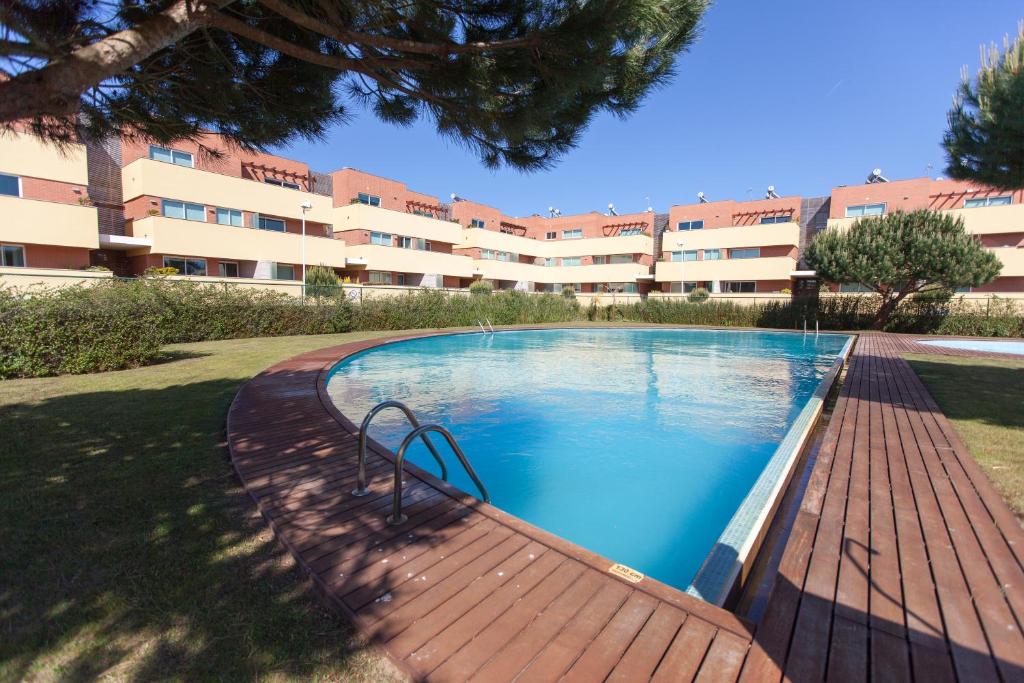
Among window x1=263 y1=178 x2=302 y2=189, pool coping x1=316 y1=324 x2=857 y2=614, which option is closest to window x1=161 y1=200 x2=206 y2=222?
window x1=263 y1=178 x2=302 y2=189

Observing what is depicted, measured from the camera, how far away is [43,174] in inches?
717

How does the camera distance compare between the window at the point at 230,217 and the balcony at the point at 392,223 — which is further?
the balcony at the point at 392,223

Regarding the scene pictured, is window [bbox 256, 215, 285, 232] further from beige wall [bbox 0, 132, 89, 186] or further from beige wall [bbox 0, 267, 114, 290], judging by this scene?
beige wall [bbox 0, 267, 114, 290]

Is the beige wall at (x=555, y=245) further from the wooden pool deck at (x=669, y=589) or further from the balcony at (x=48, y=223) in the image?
the wooden pool deck at (x=669, y=589)

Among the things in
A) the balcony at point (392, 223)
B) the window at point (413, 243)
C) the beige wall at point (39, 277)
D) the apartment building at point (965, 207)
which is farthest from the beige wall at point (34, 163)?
the apartment building at point (965, 207)

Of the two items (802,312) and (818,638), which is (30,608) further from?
(802,312)

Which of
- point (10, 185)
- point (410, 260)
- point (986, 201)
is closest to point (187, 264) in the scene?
point (10, 185)

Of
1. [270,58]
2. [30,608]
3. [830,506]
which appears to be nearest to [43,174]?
[270,58]

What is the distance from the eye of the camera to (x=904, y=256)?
21.1 m

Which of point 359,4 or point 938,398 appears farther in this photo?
point 938,398

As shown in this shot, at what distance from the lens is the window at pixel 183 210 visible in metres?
21.5

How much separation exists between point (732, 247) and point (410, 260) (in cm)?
2313

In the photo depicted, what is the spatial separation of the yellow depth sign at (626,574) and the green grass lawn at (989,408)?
283cm

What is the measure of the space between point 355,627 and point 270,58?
471 cm
